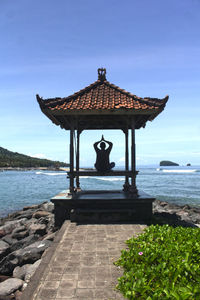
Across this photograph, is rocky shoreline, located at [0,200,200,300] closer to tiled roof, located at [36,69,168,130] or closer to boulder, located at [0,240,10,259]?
boulder, located at [0,240,10,259]


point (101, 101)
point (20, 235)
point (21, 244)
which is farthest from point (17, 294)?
point (101, 101)

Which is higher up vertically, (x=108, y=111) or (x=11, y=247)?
(x=108, y=111)

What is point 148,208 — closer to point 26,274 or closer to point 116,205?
point 116,205

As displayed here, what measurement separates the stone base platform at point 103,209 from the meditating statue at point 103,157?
4.55ft

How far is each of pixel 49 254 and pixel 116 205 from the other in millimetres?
3340

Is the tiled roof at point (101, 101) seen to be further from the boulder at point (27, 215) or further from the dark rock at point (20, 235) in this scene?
the boulder at point (27, 215)

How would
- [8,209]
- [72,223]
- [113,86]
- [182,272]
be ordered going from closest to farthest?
[182,272]
[72,223]
[113,86]
[8,209]

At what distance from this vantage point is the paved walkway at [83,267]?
3.45 metres

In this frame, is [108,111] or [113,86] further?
[113,86]

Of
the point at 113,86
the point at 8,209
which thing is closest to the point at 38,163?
the point at 8,209

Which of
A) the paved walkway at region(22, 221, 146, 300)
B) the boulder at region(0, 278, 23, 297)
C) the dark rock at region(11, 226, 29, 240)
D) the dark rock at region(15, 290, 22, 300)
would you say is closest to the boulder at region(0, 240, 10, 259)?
the dark rock at region(11, 226, 29, 240)

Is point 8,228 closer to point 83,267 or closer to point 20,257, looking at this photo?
point 20,257

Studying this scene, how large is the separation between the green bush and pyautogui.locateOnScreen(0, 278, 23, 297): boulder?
2001mm

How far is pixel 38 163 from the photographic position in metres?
137
